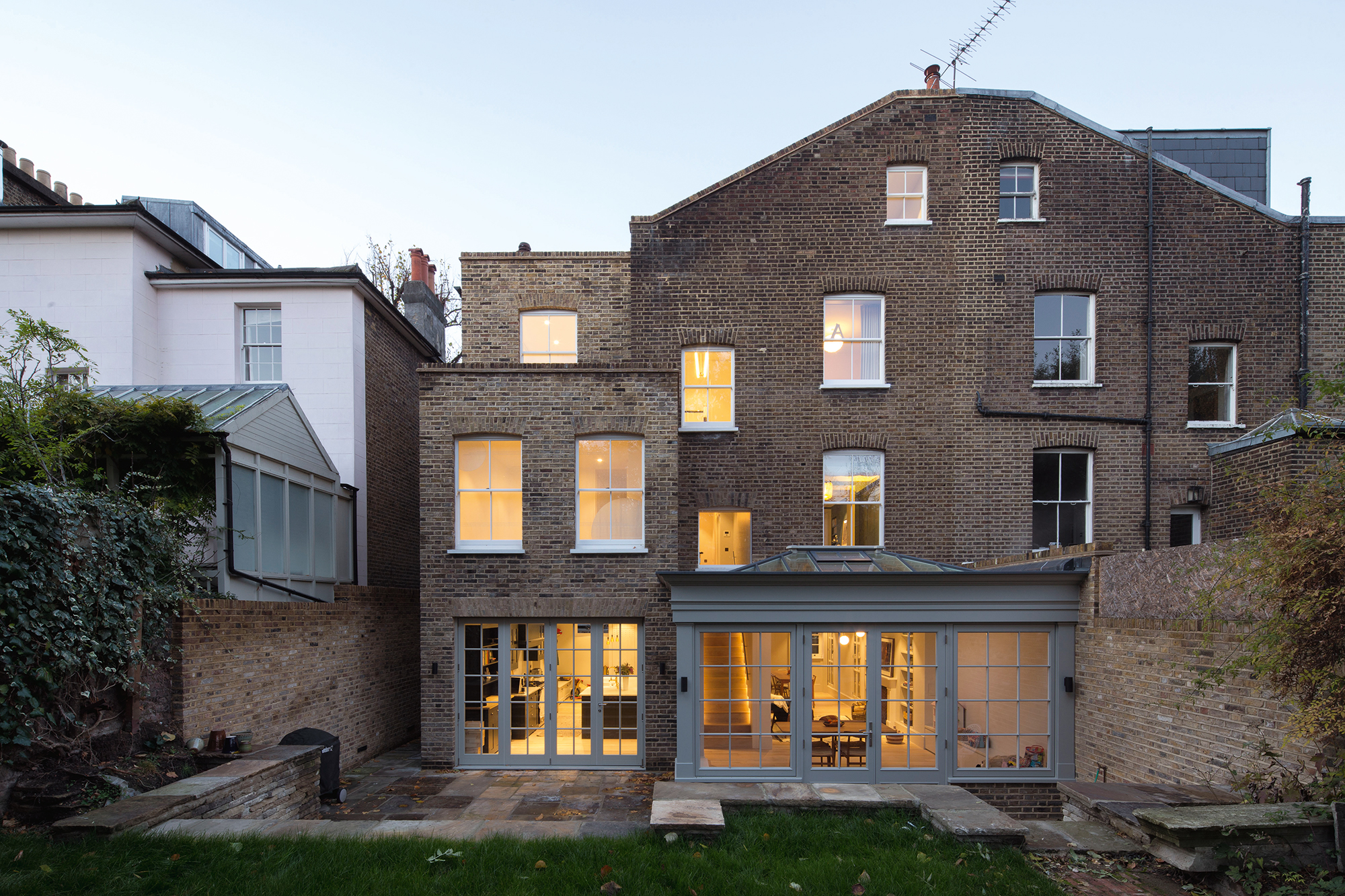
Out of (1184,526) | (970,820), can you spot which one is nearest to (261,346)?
(970,820)

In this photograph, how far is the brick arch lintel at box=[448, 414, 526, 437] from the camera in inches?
466

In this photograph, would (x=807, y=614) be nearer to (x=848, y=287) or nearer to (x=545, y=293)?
(x=848, y=287)

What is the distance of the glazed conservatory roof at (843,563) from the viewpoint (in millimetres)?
10398

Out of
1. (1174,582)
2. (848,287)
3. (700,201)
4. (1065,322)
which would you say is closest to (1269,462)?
(1065,322)

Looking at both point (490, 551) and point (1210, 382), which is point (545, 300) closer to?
point (490, 551)

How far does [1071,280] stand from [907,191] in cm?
345

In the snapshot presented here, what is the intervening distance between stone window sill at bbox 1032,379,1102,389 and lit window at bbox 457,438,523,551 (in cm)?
952

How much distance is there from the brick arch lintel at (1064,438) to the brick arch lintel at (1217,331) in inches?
104

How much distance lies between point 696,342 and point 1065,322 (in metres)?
7.00

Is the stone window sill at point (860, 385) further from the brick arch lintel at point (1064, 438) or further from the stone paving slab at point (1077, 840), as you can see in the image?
the stone paving slab at point (1077, 840)

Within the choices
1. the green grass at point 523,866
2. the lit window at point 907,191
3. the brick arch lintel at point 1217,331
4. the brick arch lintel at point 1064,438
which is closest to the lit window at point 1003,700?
the brick arch lintel at point 1064,438

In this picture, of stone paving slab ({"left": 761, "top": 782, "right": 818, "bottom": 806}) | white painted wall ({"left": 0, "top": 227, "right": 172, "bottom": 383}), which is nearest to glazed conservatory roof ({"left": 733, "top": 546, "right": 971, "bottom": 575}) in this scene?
stone paving slab ({"left": 761, "top": 782, "right": 818, "bottom": 806})

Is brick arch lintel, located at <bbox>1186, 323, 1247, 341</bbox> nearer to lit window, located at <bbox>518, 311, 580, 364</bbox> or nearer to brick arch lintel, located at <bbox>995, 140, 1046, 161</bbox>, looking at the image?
brick arch lintel, located at <bbox>995, 140, 1046, 161</bbox>

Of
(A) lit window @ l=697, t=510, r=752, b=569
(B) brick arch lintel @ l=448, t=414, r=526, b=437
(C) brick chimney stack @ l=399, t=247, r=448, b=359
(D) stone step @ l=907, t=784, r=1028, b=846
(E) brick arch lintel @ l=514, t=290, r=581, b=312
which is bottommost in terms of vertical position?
(D) stone step @ l=907, t=784, r=1028, b=846
